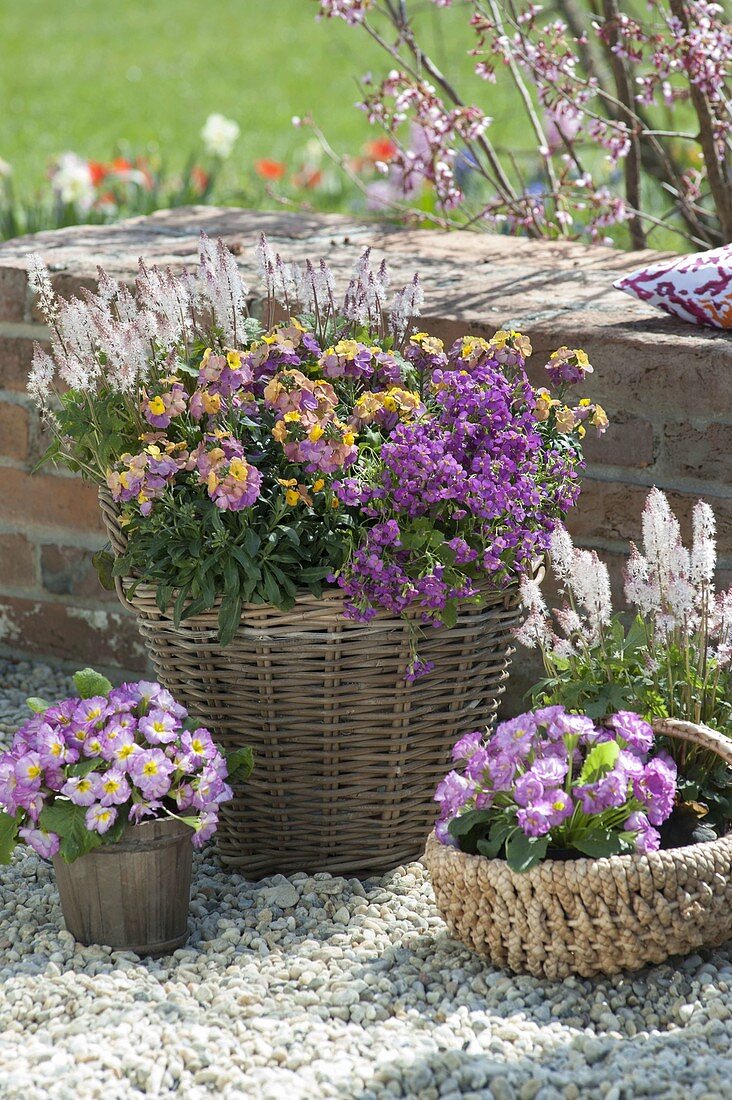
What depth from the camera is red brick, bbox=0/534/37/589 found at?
334 cm

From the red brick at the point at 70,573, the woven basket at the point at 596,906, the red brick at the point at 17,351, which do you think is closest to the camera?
the woven basket at the point at 596,906

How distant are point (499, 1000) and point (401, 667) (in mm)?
519

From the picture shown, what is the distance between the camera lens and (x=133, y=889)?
6.82ft

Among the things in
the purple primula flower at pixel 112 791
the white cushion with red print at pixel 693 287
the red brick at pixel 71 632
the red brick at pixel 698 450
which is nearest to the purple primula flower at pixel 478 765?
the purple primula flower at pixel 112 791

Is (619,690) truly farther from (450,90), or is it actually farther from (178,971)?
(450,90)

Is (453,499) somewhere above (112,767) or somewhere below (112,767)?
above

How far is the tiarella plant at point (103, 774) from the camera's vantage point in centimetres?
202

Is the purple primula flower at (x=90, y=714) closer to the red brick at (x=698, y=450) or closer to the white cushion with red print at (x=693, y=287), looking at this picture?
the red brick at (x=698, y=450)

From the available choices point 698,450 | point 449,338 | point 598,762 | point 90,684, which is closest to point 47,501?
point 449,338

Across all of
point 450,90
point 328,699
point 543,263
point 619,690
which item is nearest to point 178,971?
point 328,699

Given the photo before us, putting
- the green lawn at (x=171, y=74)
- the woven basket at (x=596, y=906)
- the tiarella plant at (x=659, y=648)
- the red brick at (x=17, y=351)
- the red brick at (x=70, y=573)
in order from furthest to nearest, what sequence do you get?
the green lawn at (x=171, y=74) < the red brick at (x=70, y=573) < the red brick at (x=17, y=351) < the tiarella plant at (x=659, y=648) < the woven basket at (x=596, y=906)

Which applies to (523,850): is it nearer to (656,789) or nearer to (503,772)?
(503,772)

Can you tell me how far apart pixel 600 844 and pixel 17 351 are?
1849 millimetres

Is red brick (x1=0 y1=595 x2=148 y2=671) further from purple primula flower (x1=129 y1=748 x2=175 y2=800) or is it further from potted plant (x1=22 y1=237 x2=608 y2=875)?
purple primula flower (x1=129 y1=748 x2=175 y2=800)
